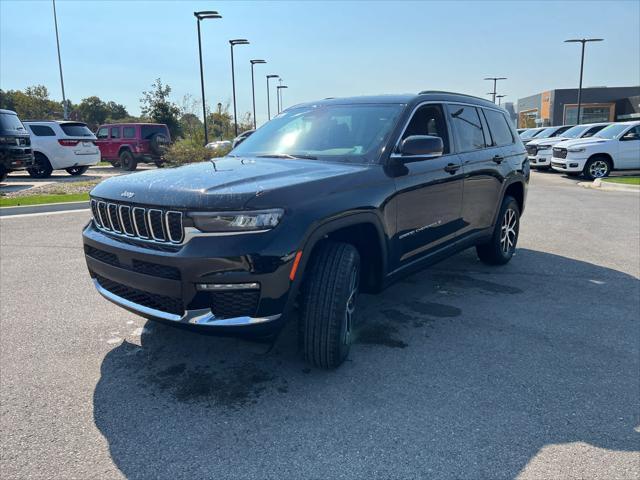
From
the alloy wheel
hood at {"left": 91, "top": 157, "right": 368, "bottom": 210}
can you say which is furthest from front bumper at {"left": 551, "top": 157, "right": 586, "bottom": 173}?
hood at {"left": 91, "top": 157, "right": 368, "bottom": 210}

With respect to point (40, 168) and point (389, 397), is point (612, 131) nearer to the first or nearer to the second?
point (389, 397)

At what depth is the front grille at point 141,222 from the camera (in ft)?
9.02

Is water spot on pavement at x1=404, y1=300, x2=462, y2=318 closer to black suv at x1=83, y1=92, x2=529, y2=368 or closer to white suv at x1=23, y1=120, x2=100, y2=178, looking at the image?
black suv at x1=83, y1=92, x2=529, y2=368

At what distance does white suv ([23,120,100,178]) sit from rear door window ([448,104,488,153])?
14721 mm

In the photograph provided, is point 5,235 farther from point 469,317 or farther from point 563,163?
point 563,163

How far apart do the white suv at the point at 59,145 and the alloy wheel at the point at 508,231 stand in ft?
48.3

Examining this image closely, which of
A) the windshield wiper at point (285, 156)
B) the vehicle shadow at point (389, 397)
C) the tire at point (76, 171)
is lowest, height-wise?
the vehicle shadow at point (389, 397)

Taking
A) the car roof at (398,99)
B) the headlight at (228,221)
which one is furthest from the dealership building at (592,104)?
the headlight at (228,221)

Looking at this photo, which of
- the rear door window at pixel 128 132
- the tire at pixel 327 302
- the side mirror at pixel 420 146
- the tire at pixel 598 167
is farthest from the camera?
the rear door window at pixel 128 132

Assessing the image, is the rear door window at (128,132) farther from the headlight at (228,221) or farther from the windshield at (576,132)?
the headlight at (228,221)

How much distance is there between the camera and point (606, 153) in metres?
15.9

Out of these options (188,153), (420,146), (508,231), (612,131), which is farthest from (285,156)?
(612,131)

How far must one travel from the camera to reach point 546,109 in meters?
62.5

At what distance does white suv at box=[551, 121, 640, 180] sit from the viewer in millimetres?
15773
